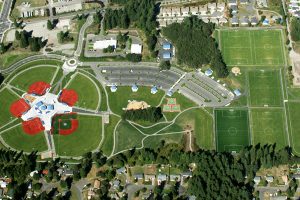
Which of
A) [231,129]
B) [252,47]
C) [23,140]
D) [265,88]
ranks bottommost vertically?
[23,140]

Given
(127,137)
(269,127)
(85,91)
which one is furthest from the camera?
(85,91)

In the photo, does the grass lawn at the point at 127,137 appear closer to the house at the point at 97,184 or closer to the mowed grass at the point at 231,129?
the house at the point at 97,184

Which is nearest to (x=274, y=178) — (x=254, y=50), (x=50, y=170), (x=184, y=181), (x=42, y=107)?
(x=184, y=181)

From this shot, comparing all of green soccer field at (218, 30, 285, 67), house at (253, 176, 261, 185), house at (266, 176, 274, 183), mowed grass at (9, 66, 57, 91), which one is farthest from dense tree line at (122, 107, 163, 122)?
house at (266, 176, 274, 183)

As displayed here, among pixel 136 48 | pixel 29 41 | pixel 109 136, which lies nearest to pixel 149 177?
pixel 109 136

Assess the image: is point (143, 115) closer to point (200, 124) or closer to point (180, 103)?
point (180, 103)

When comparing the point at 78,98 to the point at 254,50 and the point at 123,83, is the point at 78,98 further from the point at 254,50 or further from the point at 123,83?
the point at 254,50
